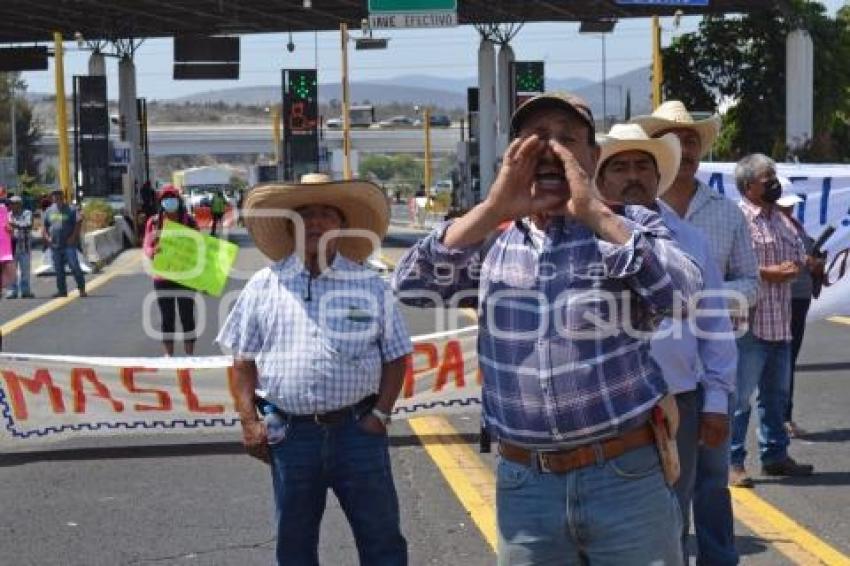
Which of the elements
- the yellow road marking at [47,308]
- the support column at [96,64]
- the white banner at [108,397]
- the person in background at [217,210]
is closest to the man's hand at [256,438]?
the white banner at [108,397]

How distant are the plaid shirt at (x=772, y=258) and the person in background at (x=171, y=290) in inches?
254

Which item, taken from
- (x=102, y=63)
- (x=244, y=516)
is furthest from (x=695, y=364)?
(x=102, y=63)

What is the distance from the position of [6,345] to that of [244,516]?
10069 mm

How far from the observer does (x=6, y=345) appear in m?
16.8

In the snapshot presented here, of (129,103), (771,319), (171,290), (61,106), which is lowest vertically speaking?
(171,290)

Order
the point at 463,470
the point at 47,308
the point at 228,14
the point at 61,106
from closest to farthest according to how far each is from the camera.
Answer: the point at 463,470 → the point at 47,308 → the point at 61,106 → the point at 228,14

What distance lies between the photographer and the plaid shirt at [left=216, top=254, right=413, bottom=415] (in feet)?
16.9

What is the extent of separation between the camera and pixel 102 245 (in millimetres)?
35625

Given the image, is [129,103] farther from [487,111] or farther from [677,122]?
[677,122]

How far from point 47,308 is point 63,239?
2305 mm

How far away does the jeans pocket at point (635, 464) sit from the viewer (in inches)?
148

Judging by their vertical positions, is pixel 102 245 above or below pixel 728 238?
below

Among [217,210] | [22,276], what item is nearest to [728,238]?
[22,276]

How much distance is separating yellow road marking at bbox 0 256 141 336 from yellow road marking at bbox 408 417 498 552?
704 centimetres
